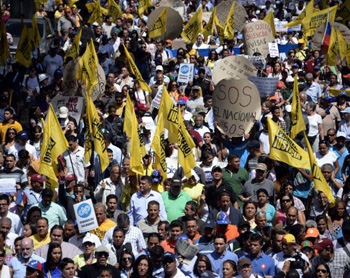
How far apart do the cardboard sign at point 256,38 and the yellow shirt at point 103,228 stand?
10.3 m

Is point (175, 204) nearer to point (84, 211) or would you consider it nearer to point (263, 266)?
point (84, 211)

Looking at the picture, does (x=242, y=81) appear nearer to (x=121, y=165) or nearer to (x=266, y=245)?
(x=121, y=165)

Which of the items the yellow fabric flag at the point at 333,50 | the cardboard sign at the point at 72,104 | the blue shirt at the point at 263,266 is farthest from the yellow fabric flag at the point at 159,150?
the yellow fabric flag at the point at 333,50

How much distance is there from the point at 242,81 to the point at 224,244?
5.32 m

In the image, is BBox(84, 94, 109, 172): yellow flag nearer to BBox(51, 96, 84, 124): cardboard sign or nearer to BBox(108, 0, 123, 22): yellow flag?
BBox(51, 96, 84, 124): cardboard sign

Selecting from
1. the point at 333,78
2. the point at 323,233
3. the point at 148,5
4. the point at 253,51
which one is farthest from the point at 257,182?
the point at 148,5

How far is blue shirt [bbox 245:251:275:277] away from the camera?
602 inches

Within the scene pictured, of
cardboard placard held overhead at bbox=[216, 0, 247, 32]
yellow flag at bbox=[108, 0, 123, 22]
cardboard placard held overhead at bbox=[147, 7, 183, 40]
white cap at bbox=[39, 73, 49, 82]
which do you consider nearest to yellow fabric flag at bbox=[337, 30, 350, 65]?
cardboard placard held overhead at bbox=[216, 0, 247, 32]

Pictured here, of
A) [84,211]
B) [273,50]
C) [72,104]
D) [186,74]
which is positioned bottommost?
[273,50]

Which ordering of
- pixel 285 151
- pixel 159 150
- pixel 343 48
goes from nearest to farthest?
pixel 285 151, pixel 159 150, pixel 343 48

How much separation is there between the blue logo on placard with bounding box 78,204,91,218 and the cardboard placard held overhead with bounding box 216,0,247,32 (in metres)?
13.1

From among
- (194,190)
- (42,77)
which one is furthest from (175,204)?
(42,77)

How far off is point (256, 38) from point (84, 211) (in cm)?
1100

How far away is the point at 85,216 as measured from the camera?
16.2m
